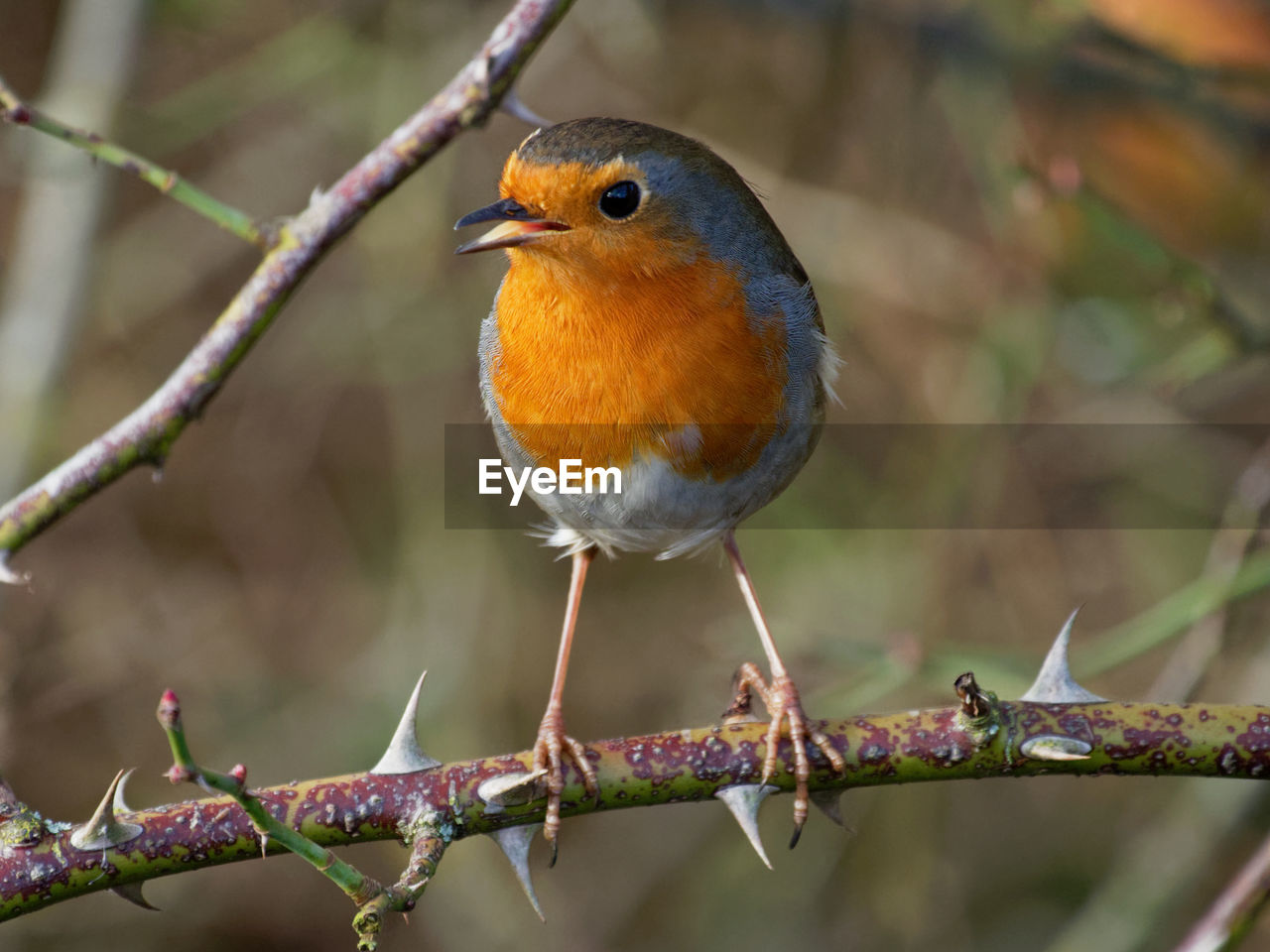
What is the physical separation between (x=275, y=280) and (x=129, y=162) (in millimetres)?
285

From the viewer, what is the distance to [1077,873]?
17.8 ft

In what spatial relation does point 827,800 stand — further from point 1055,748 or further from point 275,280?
point 275,280

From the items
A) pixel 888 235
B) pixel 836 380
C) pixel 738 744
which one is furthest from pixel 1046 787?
pixel 738 744

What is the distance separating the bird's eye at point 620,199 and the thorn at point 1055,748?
1.31 meters

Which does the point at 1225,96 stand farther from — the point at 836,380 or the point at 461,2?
the point at 461,2

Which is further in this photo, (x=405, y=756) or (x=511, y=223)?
(x=511, y=223)

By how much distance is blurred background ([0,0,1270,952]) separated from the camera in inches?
173

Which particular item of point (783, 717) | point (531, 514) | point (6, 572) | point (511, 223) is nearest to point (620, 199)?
point (511, 223)

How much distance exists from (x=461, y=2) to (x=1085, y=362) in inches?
107

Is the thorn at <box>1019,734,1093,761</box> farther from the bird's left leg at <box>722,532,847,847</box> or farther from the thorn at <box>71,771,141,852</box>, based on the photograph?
the thorn at <box>71,771,141,852</box>

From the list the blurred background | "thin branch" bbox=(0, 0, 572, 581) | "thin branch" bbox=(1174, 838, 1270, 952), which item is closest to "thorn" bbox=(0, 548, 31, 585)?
"thin branch" bbox=(0, 0, 572, 581)

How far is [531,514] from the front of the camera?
576cm

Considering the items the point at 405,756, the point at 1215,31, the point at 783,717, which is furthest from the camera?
the point at 1215,31

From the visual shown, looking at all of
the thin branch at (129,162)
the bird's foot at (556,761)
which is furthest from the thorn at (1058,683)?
the thin branch at (129,162)
